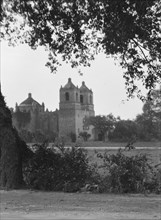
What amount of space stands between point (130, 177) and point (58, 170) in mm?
2177

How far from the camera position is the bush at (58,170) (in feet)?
39.8

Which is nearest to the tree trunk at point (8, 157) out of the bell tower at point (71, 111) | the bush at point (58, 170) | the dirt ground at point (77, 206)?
the bush at point (58, 170)

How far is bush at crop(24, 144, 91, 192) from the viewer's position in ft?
39.8

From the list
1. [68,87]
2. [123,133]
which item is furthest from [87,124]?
[123,133]

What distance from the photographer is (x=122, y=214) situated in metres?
7.98

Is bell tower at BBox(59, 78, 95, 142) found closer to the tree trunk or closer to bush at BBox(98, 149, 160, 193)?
the tree trunk

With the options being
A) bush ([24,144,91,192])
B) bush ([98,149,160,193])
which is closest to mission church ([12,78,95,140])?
bush ([24,144,91,192])

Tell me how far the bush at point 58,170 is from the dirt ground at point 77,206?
0.75m

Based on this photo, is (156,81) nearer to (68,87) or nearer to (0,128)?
(0,128)

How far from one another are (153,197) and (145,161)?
145cm

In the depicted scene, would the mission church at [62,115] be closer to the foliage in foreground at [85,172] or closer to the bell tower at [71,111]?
the bell tower at [71,111]

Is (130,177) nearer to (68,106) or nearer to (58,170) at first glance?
(58,170)

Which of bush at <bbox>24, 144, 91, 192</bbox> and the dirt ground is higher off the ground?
bush at <bbox>24, 144, 91, 192</bbox>

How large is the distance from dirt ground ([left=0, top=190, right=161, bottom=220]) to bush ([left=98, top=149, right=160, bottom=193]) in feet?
1.75
